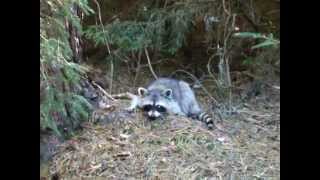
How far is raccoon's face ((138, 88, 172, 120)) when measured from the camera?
511cm

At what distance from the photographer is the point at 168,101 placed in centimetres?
542

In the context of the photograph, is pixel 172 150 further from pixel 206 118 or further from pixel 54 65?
pixel 54 65

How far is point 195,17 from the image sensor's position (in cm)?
604

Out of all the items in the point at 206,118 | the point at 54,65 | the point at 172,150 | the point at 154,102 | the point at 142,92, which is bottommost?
the point at 172,150

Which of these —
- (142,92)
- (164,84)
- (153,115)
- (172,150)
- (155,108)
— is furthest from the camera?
(164,84)

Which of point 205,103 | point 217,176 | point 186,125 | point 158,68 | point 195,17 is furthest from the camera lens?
point 158,68

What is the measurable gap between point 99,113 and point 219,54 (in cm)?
179

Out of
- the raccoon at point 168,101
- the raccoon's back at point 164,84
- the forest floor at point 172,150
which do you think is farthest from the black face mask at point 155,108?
the raccoon's back at point 164,84

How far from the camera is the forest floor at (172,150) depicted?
4059 millimetres

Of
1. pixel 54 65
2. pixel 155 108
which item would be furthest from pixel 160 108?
pixel 54 65

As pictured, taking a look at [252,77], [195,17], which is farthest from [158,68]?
[252,77]

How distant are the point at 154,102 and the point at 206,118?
22.7 inches
